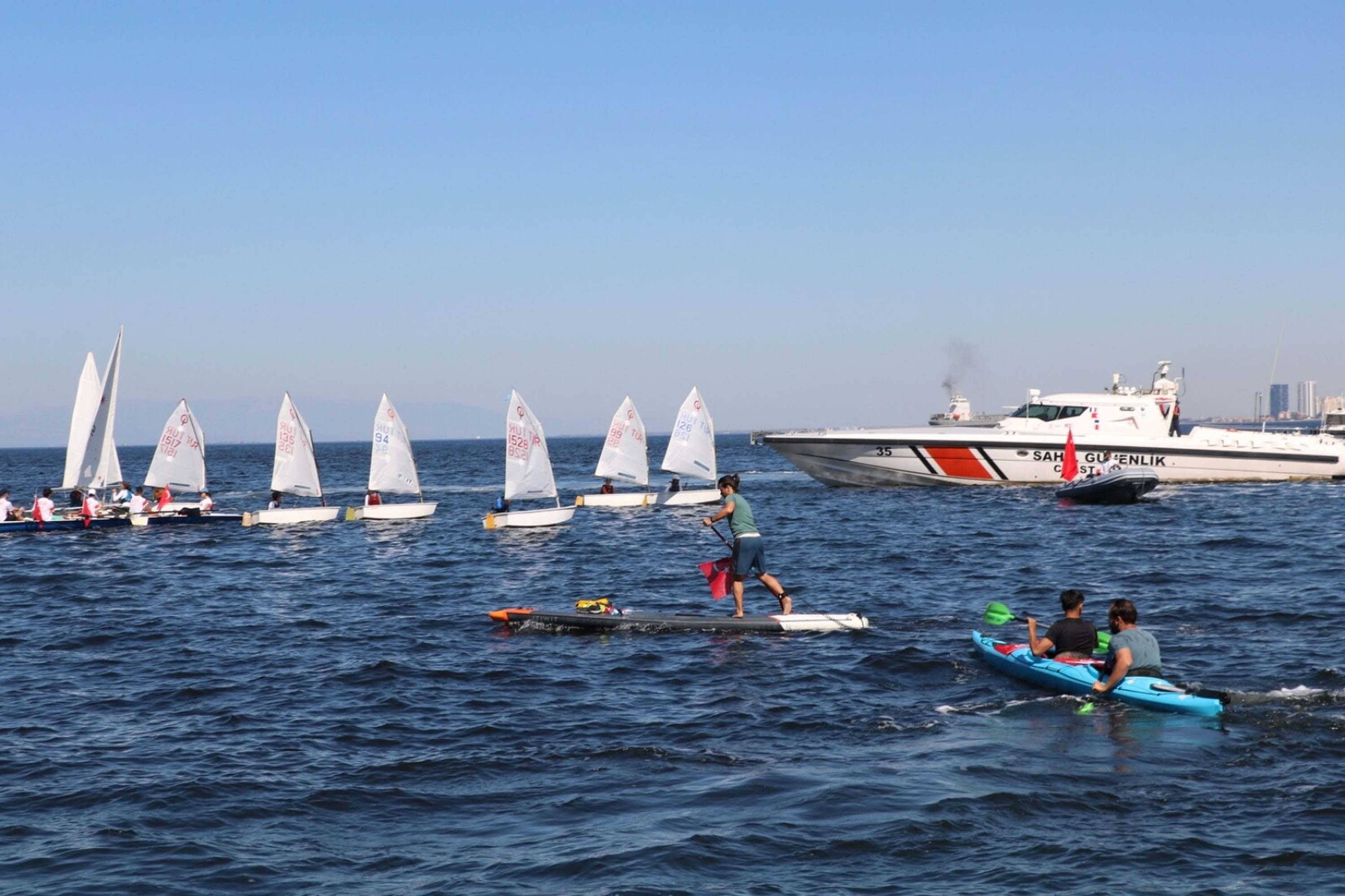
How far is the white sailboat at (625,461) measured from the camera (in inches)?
1903

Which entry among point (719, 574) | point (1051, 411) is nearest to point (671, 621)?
point (719, 574)

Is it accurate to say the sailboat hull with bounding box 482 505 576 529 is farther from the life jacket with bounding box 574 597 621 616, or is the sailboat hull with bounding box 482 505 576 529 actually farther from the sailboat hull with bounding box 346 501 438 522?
the life jacket with bounding box 574 597 621 616

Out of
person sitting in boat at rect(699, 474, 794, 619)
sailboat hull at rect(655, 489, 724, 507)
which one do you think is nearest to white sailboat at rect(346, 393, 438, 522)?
sailboat hull at rect(655, 489, 724, 507)

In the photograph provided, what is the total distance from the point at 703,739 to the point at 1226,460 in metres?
42.5

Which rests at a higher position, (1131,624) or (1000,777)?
(1131,624)

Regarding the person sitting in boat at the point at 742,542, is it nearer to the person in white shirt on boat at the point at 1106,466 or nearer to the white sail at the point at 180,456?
the person in white shirt on boat at the point at 1106,466

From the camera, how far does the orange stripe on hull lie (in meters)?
49.0

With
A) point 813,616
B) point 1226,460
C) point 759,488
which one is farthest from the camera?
point 759,488

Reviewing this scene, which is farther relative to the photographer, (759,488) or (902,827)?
(759,488)

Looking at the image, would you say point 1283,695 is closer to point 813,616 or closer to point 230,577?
point 813,616

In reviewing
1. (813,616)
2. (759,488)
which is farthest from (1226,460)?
(813,616)

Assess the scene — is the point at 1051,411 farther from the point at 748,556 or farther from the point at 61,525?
the point at 61,525

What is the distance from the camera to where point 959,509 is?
4225 cm

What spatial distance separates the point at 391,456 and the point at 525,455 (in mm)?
5769
